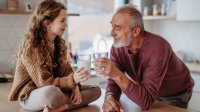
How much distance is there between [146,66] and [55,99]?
1.84 ft

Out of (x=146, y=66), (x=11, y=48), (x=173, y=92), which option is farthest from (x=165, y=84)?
(x=11, y=48)

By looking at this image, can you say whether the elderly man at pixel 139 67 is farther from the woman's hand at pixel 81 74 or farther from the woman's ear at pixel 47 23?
the woman's ear at pixel 47 23

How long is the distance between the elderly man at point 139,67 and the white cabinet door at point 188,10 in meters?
1.44

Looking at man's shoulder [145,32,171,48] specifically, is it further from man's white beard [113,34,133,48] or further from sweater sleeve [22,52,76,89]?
sweater sleeve [22,52,76,89]

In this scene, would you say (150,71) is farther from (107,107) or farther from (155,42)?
(107,107)

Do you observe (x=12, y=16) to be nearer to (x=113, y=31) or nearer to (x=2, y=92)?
(x=2, y=92)

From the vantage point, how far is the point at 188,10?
3.29 m

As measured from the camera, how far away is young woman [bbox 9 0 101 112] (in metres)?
1.57

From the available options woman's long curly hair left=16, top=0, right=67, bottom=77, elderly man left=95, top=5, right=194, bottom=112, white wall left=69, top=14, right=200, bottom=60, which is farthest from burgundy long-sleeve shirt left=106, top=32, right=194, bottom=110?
white wall left=69, top=14, right=200, bottom=60

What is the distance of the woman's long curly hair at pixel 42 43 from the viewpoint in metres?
1.63

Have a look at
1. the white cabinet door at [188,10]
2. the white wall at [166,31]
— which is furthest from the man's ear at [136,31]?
the white wall at [166,31]

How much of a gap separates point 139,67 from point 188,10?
1807mm

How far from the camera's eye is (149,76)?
1607 mm

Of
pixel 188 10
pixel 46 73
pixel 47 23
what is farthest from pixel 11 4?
pixel 188 10
